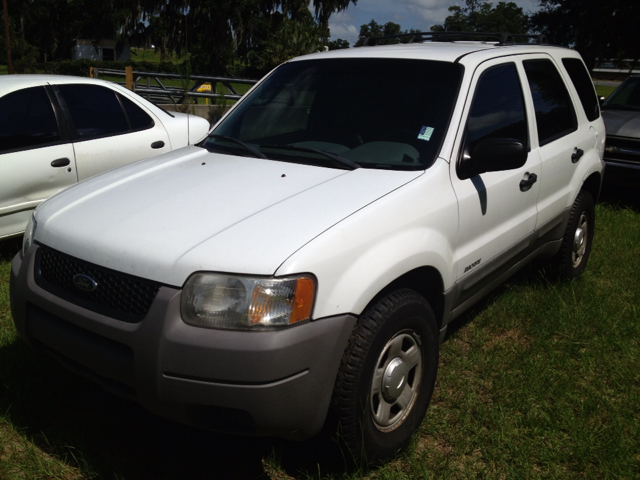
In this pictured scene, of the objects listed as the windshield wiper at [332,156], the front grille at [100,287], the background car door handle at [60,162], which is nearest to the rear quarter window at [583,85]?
the windshield wiper at [332,156]

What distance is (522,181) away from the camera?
366 centimetres

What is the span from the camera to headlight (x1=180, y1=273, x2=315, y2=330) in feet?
7.38

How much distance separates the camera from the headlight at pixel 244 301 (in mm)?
2250

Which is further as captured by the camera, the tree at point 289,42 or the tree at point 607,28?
the tree at point 289,42

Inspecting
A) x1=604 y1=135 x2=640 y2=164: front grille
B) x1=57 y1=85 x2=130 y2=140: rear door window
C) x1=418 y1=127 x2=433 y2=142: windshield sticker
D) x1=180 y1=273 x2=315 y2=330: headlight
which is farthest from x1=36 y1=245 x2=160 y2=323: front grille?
x1=604 y1=135 x2=640 y2=164: front grille

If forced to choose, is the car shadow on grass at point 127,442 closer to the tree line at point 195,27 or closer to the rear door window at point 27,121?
the rear door window at point 27,121

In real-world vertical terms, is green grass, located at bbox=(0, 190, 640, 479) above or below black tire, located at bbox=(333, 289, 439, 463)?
below

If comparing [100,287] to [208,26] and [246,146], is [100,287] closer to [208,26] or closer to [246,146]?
[246,146]

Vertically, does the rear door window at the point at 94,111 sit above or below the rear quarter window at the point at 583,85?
below

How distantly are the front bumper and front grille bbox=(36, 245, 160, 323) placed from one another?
0.06 meters

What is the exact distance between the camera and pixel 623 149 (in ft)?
25.3

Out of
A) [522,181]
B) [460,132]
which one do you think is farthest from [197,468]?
[522,181]

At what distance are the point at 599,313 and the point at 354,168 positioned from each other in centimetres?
247

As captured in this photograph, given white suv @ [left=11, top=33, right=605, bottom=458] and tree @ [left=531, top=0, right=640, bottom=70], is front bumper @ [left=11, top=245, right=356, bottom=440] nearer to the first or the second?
white suv @ [left=11, top=33, right=605, bottom=458]
